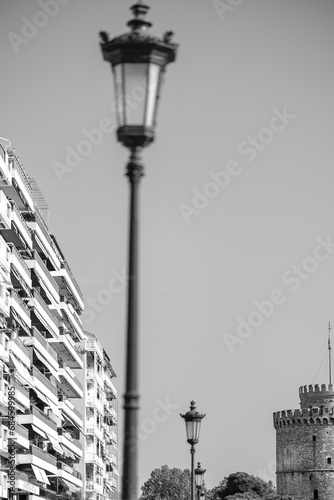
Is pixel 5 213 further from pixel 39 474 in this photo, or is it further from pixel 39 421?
pixel 39 474

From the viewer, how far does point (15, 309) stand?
63531 millimetres

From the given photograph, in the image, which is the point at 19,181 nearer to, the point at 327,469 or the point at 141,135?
the point at 141,135

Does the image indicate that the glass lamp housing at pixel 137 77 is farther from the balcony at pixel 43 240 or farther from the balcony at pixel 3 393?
the balcony at pixel 43 240

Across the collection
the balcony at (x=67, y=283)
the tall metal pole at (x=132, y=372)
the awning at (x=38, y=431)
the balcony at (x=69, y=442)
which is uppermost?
the balcony at (x=67, y=283)

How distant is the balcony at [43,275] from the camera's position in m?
70.8

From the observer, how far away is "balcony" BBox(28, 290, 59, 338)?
233 feet

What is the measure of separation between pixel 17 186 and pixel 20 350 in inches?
298

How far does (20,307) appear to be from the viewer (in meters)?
65.1

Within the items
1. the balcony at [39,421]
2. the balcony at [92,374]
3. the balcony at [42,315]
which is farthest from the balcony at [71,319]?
the balcony at [92,374]

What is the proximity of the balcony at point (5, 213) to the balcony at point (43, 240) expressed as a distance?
863cm

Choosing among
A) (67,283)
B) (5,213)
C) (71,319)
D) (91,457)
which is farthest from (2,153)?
(91,457)

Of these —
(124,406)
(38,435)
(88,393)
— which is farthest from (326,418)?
(124,406)

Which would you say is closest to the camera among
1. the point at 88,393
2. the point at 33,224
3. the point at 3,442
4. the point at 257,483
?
the point at 3,442

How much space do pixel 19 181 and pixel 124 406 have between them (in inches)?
1903
